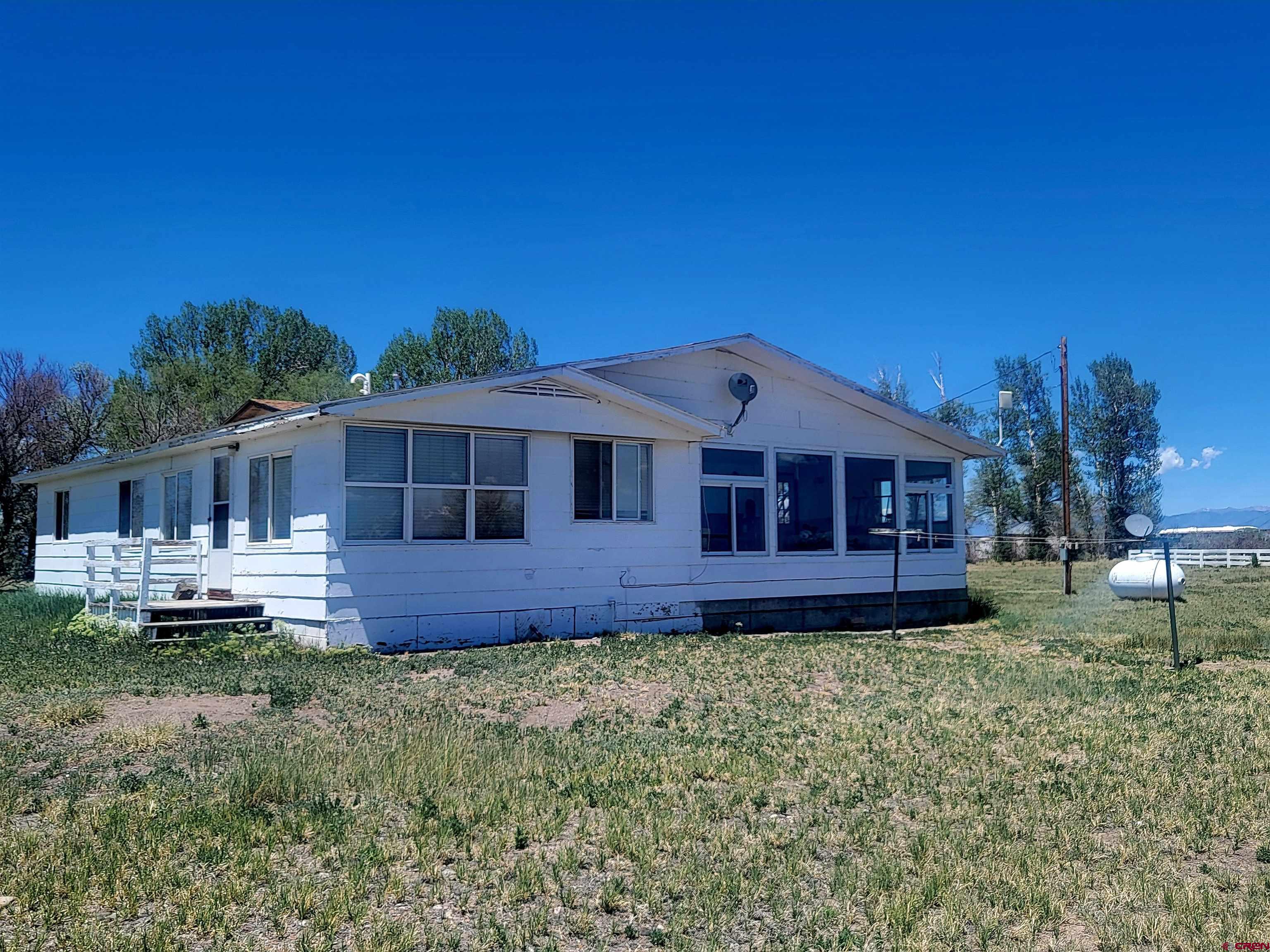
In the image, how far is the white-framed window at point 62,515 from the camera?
20.4m

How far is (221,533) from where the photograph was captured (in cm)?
1386

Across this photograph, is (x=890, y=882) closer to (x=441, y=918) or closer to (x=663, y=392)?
(x=441, y=918)

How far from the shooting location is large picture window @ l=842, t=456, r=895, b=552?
52.8 ft

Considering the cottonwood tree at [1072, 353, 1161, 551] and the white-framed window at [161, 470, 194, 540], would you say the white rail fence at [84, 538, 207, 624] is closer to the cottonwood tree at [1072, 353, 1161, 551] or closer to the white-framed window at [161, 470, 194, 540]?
the white-framed window at [161, 470, 194, 540]

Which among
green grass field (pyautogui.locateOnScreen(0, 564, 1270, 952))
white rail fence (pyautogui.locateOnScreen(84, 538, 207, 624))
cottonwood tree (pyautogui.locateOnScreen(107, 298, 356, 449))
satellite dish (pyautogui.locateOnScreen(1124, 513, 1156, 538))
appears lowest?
green grass field (pyautogui.locateOnScreen(0, 564, 1270, 952))

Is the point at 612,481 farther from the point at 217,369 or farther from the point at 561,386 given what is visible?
the point at 217,369

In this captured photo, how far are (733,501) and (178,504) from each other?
826 centimetres

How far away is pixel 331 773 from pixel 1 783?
1.75 m

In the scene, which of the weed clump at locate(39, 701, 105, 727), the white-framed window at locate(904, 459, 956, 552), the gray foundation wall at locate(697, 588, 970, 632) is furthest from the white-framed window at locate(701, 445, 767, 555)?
the weed clump at locate(39, 701, 105, 727)

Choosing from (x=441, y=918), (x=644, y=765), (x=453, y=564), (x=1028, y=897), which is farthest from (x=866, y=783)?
(x=453, y=564)

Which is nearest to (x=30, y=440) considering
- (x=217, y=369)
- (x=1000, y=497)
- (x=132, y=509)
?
(x=217, y=369)

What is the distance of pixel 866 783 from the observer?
19.5 ft

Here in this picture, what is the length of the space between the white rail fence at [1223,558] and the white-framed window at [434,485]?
29237mm

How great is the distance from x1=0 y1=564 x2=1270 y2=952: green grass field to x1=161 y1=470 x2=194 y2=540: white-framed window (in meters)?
5.00
